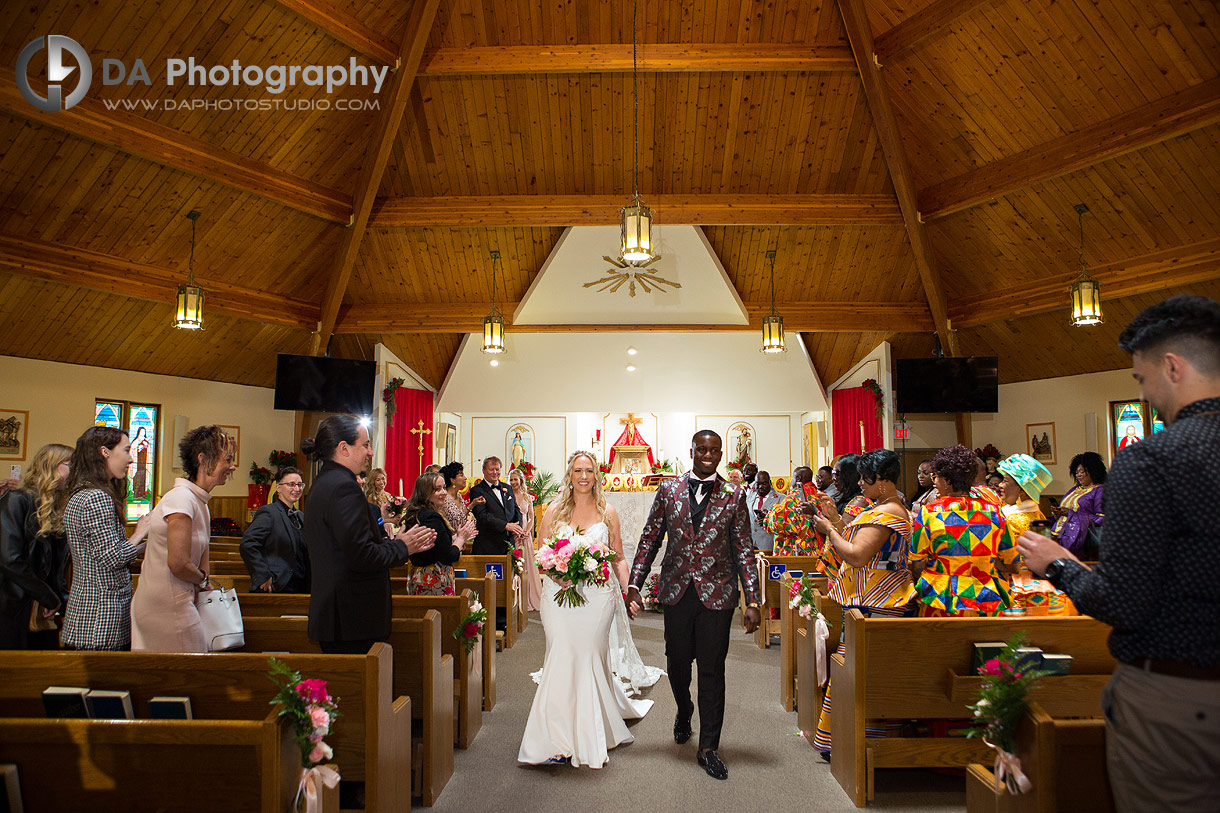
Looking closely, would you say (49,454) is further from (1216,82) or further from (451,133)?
(1216,82)

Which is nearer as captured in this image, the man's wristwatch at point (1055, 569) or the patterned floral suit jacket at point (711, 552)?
the man's wristwatch at point (1055, 569)

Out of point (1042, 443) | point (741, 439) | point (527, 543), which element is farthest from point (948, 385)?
point (527, 543)

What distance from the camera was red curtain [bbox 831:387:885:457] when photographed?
1434cm

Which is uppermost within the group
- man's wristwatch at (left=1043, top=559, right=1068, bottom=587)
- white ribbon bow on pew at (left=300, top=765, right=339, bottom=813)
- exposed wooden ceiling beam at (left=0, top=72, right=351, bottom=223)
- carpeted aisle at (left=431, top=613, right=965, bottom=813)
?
exposed wooden ceiling beam at (left=0, top=72, right=351, bottom=223)

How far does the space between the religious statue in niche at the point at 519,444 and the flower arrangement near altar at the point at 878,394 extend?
6.36 m

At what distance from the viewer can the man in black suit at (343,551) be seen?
10.8 feet

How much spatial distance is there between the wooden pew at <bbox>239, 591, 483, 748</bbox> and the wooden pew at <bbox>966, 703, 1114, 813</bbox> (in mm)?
2863

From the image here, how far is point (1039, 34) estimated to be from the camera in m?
8.02

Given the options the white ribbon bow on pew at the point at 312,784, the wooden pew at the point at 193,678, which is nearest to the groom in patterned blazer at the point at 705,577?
the wooden pew at the point at 193,678

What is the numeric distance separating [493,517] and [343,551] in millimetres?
4313

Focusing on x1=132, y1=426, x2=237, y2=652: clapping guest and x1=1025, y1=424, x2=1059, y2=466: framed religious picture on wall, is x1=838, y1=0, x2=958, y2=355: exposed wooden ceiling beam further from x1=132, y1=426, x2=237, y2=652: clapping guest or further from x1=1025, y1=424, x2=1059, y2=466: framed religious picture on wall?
x1=132, y1=426, x2=237, y2=652: clapping guest

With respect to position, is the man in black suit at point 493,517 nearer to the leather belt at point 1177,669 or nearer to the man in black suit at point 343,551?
the man in black suit at point 343,551

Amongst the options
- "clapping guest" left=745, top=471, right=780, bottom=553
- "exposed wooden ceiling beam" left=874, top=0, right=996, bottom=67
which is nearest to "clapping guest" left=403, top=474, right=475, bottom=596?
"clapping guest" left=745, top=471, right=780, bottom=553

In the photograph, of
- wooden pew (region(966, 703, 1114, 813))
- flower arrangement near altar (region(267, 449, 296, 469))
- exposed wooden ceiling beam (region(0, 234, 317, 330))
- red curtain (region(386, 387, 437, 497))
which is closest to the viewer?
wooden pew (region(966, 703, 1114, 813))
